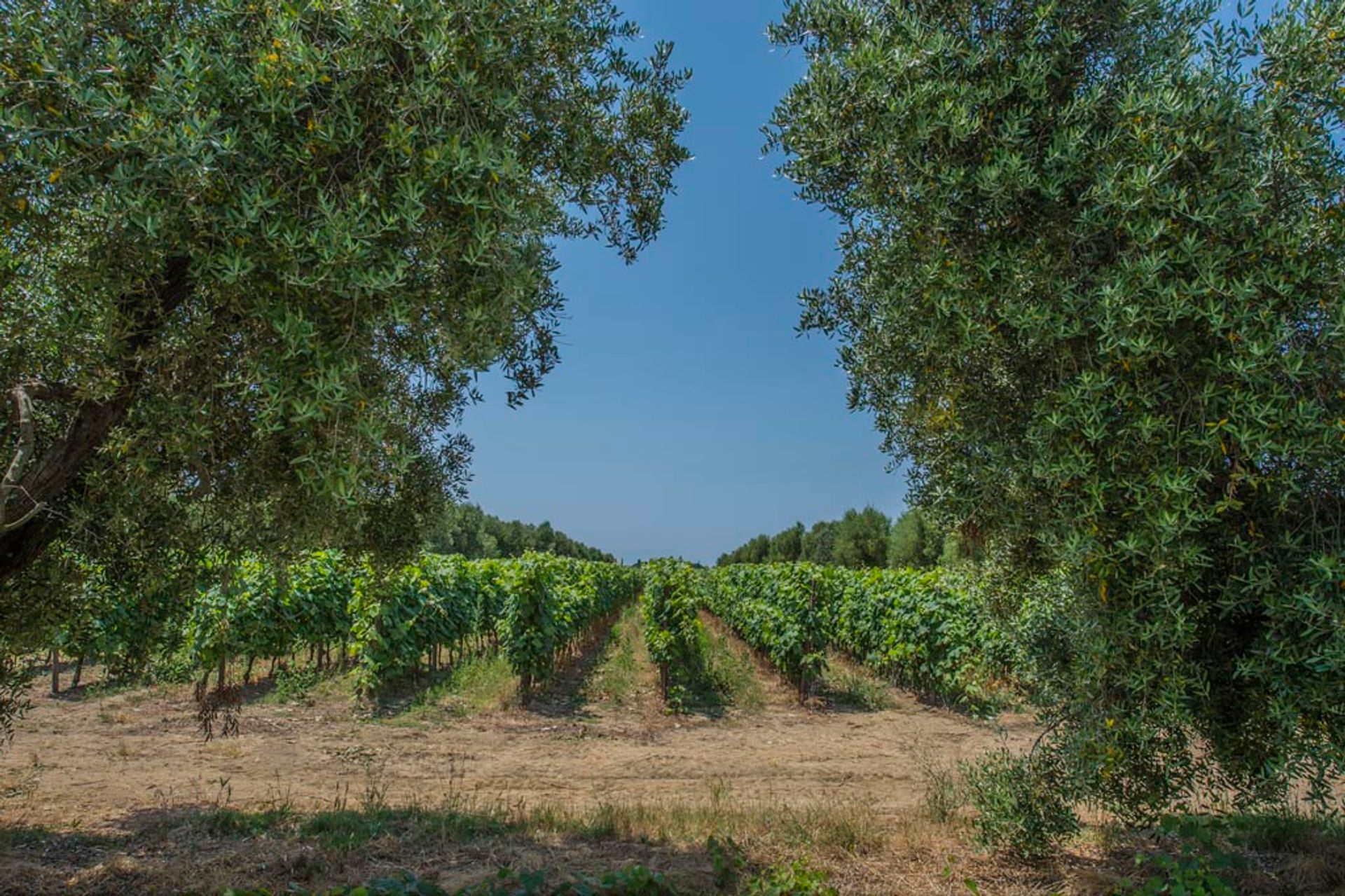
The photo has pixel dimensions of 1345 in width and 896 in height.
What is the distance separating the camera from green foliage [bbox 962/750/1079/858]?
6.24 m

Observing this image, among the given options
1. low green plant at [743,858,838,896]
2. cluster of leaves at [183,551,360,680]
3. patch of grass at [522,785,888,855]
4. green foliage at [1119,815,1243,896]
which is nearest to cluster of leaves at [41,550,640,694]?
cluster of leaves at [183,551,360,680]

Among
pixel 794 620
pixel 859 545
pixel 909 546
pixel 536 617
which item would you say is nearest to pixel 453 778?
pixel 536 617

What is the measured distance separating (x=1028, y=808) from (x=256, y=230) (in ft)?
23.8

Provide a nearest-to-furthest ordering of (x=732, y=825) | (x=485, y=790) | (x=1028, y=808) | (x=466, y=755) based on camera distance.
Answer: (x=1028, y=808) → (x=732, y=825) → (x=485, y=790) → (x=466, y=755)

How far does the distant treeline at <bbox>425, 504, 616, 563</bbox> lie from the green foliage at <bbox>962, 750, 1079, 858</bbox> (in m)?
84.7

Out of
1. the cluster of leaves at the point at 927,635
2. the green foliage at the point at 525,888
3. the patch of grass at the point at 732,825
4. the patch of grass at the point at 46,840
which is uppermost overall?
the cluster of leaves at the point at 927,635

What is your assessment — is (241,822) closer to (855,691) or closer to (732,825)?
(732,825)

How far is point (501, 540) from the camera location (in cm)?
14675

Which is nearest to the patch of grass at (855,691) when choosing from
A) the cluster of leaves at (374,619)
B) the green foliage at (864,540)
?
the cluster of leaves at (374,619)

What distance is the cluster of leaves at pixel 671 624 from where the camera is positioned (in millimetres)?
17953

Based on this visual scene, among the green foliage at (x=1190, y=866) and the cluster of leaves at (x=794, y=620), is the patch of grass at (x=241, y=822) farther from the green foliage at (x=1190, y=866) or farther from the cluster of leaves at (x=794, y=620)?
the cluster of leaves at (x=794, y=620)

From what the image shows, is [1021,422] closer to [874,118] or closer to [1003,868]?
[874,118]

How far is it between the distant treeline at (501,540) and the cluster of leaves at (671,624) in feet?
229

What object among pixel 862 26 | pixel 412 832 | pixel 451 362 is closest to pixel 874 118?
pixel 862 26
